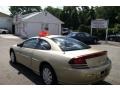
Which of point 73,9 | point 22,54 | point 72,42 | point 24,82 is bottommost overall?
point 24,82

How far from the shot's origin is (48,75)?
20.3 ft

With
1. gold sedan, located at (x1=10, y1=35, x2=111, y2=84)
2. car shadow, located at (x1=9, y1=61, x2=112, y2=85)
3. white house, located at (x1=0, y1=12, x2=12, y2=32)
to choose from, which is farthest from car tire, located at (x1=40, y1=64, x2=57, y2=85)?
white house, located at (x1=0, y1=12, x2=12, y2=32)

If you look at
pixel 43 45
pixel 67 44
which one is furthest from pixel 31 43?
pixel 67 44

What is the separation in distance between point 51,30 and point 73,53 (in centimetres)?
2850

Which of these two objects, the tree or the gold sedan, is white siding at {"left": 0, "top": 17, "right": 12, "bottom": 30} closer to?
the tree

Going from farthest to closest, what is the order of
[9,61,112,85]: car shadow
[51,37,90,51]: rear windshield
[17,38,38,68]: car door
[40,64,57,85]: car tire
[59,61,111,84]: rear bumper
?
[17,38,38,68]: car door → [9,61,112,85]: car shadow → [51,37,90,51]: rear windshield → [40,64,57,85]: car tire → [59,61,111,84]: rear bumper

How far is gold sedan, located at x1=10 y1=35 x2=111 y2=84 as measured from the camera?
18.1 feet

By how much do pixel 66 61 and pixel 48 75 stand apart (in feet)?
2.98

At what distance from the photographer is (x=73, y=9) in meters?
54.7

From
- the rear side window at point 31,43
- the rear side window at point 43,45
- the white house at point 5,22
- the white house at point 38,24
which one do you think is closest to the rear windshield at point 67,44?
the rear side window at point 43,45

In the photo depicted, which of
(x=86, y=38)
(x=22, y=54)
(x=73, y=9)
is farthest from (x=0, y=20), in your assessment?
(x=22, y=54)

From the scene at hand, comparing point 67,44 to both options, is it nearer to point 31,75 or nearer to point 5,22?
point 31,75

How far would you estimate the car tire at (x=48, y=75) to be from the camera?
5991 millimetres

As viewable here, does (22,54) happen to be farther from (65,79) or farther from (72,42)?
(65,79)
